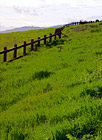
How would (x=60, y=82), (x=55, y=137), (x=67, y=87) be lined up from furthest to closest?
(x=60, y=82)
(x=67, y=87)
(x=55, y=137)

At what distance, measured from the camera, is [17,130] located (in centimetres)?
451

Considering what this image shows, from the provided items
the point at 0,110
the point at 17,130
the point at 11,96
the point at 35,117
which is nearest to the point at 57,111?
the point at 35,117

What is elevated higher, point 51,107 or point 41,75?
point 41,75

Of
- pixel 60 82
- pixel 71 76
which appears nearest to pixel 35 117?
pixel 60 82

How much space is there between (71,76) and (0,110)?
3.50 m

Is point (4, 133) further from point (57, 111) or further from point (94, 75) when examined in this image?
point (94, 75)

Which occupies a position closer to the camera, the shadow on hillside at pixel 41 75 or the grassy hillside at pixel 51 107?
the grassy hillside at pixel 51 107

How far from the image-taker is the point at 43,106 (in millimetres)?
5758

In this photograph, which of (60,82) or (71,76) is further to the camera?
(71,76)

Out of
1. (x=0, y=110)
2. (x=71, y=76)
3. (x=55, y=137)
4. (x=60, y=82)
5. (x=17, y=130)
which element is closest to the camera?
(x=55, y=137)

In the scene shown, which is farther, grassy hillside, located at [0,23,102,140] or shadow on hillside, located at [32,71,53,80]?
shadow on hillside, located at [32,71,53,80]

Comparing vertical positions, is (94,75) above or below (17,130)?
above

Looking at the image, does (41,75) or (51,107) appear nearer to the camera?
(51,107)

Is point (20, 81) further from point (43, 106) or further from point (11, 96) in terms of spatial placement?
point (43, 106)
